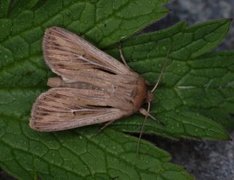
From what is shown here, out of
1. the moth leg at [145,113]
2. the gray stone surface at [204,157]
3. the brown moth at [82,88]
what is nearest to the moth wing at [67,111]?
the brown moth at [82,88]

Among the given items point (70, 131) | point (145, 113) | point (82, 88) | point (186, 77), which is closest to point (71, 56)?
point (82, 88)

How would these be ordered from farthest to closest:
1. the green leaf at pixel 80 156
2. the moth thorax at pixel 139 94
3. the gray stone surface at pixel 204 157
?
the gray stone surface at pixel 204 157 < the moth thorax at pixel 139 94 < the green leaf at pixel 80 156

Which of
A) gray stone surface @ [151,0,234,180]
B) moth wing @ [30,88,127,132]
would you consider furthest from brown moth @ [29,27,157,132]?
gray stone surface @ [151,0,234,180]

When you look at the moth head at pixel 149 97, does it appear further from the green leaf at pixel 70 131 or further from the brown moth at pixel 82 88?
the green leaf at pixel 70 131

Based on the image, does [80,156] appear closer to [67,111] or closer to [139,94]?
[67,111]

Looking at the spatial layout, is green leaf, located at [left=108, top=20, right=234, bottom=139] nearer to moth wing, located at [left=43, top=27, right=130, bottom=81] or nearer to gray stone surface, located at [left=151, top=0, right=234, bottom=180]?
moth wing, located at [left=43, top=27, right=130, bottom=81]

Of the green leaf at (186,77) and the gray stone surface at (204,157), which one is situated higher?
the green leaf at (186,77)

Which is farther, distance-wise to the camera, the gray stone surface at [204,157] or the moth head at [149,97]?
the gray stone surface at [204,157]
